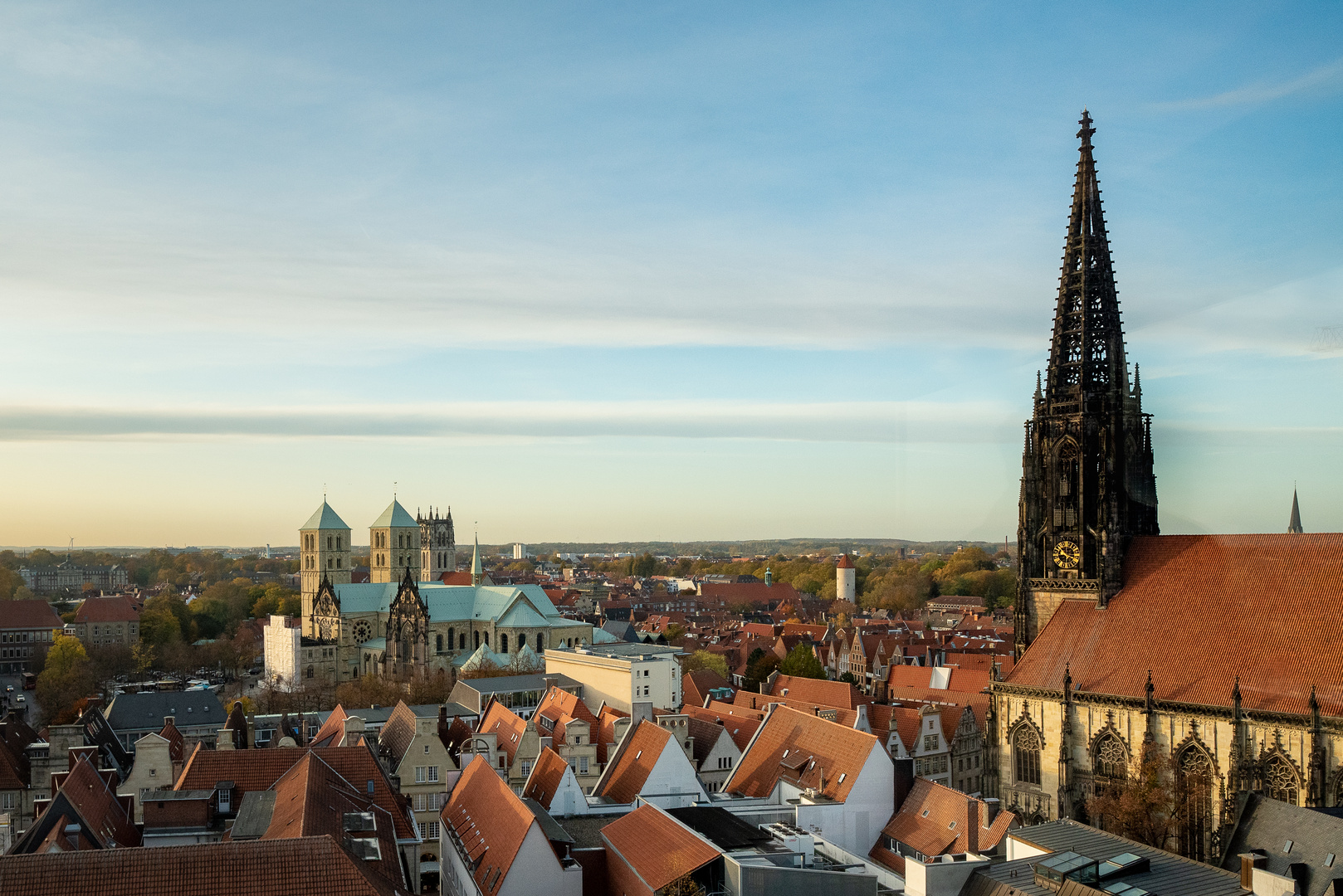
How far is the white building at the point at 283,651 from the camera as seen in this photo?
11962 centimetres

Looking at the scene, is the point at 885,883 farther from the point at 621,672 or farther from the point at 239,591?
the point at 239,591

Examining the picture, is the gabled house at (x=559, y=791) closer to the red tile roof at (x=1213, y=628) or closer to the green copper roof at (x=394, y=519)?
the red tile roof at (x=1213, y=628)

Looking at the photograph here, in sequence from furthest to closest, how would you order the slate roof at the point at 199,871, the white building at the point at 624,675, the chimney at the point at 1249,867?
the white building at the point at 624,675, the chimney at the point at 1249,867, the slate roof at the point at 199,871

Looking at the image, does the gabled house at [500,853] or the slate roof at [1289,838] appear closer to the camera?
the slate roof at [1289,838]

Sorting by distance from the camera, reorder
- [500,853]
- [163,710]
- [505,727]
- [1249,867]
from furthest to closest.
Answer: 1. [163,710]
2. [505,727]
3. [500,853]
4. [1249,867]

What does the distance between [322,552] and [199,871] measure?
118 m

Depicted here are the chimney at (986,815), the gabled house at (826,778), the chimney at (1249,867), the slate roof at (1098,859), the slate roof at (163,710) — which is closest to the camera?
the slate roof at (1098,859)

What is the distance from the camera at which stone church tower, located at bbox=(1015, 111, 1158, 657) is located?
53.8 metres

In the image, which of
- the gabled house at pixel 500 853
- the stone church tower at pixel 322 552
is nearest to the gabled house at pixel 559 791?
the gabled house at pixel 500 853

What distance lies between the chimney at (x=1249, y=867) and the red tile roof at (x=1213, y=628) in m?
11.9

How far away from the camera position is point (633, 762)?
49750mm

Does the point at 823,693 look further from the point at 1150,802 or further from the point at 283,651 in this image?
the point at 283,651

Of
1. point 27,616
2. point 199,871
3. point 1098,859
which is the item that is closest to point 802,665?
point 1098,859

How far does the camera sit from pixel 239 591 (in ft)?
609
